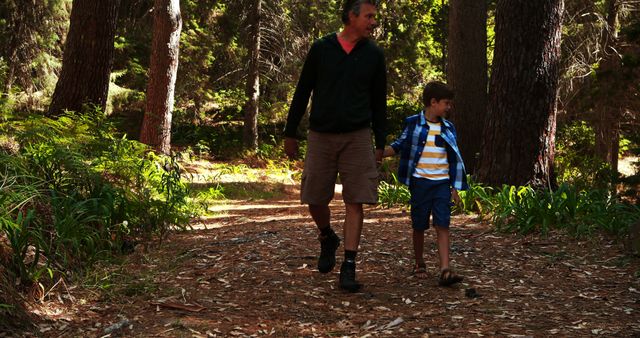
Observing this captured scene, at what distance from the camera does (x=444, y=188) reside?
5262mm

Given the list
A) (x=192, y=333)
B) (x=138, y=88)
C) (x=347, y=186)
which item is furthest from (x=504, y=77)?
(x=138, y=88)

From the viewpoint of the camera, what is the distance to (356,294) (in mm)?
4930

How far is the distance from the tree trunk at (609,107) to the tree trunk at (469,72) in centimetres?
222

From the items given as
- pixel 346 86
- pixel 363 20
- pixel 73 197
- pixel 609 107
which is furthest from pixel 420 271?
pixel 609 107

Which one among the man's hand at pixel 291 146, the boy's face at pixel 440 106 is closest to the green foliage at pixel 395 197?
the boy's face at pixel 440 106

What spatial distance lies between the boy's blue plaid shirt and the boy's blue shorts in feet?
0.30

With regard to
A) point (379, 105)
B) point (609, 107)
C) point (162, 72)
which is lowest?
point (379, 105)

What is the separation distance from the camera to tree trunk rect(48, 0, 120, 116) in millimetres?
9562

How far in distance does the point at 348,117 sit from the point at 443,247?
4.20ft

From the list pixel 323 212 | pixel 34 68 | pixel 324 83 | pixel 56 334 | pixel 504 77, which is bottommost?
pixel 56 334

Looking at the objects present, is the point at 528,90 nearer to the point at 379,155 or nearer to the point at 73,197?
the point at 379,155

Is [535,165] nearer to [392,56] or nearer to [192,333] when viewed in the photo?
[192,333]

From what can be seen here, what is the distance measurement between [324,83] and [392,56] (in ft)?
65.5

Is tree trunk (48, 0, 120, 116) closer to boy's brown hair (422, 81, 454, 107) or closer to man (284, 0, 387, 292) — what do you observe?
man (284, 0, 387, 292)
